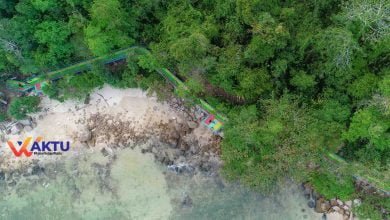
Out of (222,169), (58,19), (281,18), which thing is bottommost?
(222,169)

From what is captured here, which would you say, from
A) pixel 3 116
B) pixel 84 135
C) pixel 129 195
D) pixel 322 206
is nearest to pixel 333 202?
pixel 322 206

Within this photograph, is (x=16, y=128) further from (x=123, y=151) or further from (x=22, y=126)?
(x=123, y=151)

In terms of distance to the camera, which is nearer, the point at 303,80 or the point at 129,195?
the point at 303,80

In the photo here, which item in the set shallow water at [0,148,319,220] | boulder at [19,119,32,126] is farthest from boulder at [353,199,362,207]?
boulder at [19,119,32,126]

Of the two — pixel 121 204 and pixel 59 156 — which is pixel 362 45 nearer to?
pixel 121 204

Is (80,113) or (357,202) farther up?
(357,202)

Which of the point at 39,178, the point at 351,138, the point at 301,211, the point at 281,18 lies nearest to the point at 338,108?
the point at 351,138

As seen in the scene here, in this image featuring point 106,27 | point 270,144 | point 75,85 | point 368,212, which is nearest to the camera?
point 270,144
